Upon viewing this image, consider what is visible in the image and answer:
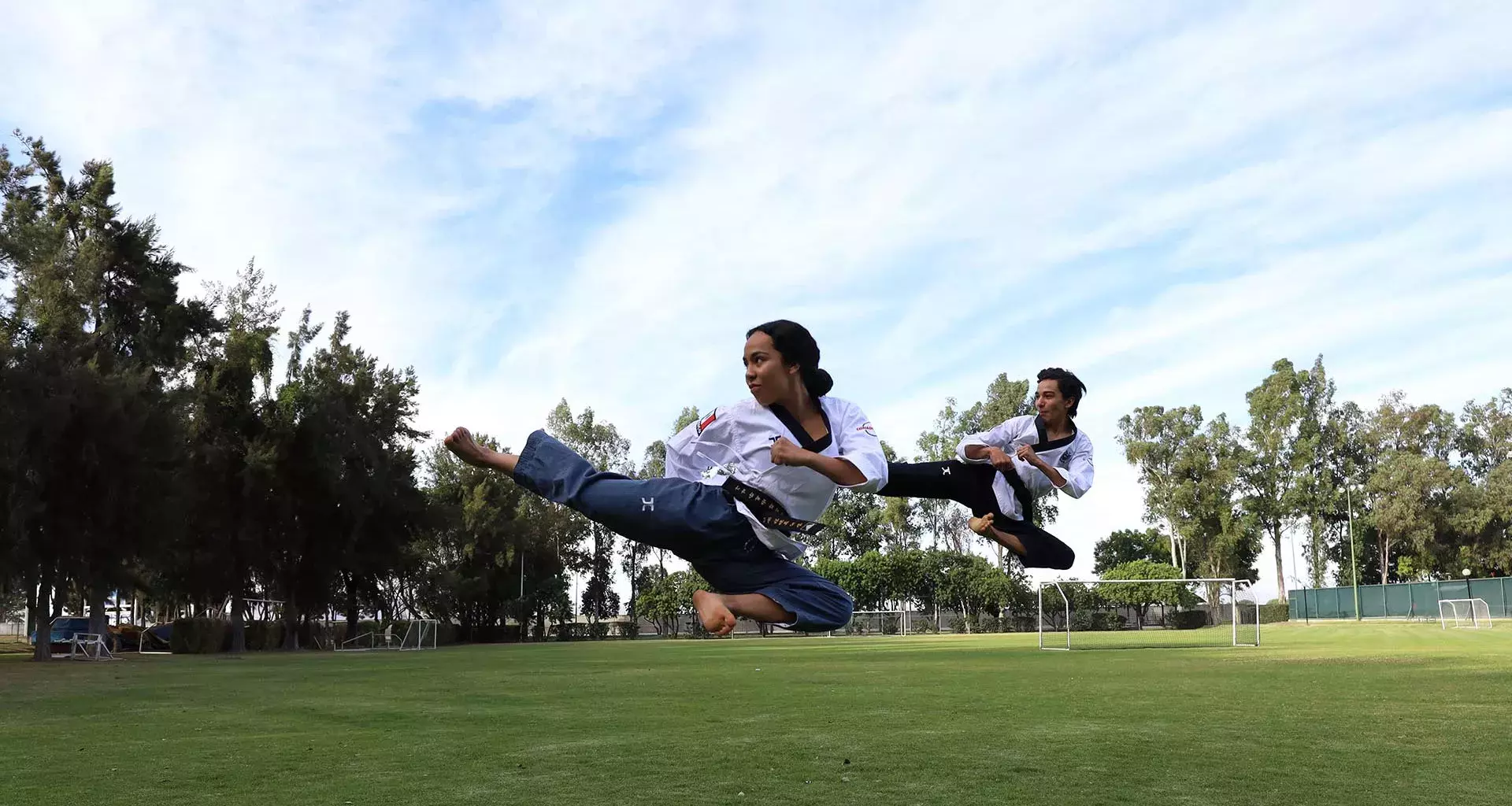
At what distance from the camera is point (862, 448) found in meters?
5.32

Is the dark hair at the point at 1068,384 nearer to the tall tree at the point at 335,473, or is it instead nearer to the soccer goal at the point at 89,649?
the soccer goal at the point at 89,649

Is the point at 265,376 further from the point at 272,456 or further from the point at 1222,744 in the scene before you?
the point at 1222,744

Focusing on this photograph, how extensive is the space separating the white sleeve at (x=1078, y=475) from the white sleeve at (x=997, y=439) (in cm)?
37

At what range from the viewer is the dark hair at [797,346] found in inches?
207

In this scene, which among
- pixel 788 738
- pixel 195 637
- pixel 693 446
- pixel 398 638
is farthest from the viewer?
pixel 398 638

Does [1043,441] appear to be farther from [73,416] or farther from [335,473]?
[335,473]

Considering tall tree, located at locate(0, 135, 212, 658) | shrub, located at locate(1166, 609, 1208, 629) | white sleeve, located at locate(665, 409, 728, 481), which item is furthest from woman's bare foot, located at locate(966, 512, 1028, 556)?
shrub, located at locate(1166, 609, 1208, 629)

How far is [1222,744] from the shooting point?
9.33 metres

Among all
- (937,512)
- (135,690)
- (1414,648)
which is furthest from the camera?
(937,512)

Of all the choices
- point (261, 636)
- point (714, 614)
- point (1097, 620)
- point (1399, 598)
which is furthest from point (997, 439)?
point (1399, 598)

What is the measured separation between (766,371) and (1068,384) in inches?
98.3

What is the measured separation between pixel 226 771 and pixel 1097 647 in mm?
27326

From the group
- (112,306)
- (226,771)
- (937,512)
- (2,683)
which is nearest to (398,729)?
(226,771)

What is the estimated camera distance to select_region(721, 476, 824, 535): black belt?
5402 millimetres
